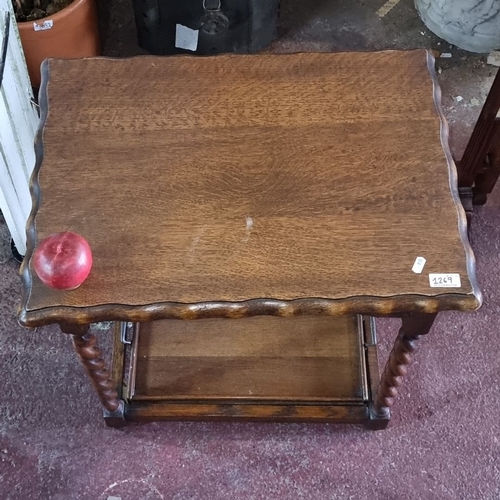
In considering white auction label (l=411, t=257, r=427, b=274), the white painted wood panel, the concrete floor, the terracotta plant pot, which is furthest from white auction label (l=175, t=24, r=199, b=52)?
white auction label (l=411, t=257, r=427, b=274)

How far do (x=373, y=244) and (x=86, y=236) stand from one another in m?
0.39

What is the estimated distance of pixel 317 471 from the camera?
125 centimetres

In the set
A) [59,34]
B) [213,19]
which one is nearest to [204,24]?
[213,19]

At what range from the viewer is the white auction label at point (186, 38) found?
1680mm

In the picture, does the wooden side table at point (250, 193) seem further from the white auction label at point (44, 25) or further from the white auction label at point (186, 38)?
the white auction label at point (186, 38)

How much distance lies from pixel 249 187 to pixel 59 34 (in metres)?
0.81

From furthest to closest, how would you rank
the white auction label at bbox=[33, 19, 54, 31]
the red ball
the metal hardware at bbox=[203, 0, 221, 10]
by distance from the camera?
the metal hardware at bbox=[203, 0, 221, 10] → the white auction label at bbox=[33, 19, 54, 31] → the red ball

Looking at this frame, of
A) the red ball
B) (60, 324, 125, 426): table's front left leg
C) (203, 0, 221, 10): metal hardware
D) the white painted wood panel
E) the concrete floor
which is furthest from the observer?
(203, 0, 221, 10): metal hardware

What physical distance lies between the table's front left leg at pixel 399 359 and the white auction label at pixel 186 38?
99 cm

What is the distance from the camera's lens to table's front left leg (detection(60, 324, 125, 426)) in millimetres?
953

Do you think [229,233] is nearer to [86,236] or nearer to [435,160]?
[86,236]

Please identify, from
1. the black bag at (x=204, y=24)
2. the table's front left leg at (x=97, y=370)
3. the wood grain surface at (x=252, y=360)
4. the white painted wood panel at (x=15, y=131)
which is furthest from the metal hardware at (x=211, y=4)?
the table's front left leg at (x=97, y=370)

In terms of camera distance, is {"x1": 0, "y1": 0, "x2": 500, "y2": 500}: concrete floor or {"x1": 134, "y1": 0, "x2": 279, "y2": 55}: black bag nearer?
{"x1": 0, "y1": 0, "x2": 500, "y2": 500}: concrete floor

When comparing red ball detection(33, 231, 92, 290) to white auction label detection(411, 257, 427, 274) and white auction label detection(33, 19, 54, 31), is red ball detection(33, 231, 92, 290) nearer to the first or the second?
white auction label detection(411, 257, 427, 274)
